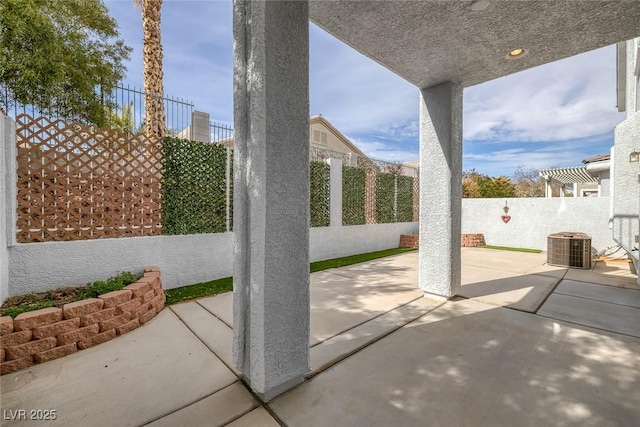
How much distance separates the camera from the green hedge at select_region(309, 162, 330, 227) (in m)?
8.24

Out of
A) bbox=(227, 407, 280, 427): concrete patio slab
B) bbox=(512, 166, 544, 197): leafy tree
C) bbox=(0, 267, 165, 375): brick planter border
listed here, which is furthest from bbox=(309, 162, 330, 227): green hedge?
bbox=(512, 166, 544, 197): leafy tree

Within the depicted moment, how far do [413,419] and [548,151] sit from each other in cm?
4024

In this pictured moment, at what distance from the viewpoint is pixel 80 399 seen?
2.21 metres

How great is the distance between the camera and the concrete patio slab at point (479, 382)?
6.54 feet

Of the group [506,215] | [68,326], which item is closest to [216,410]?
[68,326]

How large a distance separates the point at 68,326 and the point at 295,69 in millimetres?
3774

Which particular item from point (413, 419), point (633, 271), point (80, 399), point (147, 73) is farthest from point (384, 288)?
point (147, 73)

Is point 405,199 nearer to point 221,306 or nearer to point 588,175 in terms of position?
point 221,306

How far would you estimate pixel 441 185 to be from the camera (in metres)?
4.48

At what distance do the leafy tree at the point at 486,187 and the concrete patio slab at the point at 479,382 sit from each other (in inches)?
626

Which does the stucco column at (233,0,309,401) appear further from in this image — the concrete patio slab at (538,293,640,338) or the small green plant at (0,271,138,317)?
the concrete patio slab at (538,293,640,338)

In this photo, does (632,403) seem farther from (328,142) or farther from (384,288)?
(328,142)

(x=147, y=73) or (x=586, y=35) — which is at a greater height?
(x=147, y=73)

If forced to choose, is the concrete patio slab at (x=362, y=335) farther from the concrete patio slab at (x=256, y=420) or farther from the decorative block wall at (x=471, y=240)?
the decorative block wall at (x=471, y=240)
